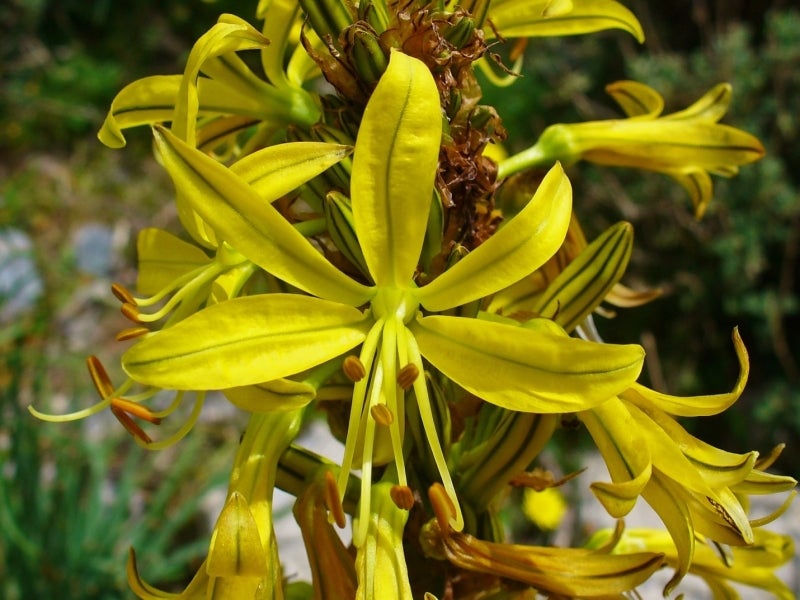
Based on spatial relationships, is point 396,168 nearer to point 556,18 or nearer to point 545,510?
point 556,18

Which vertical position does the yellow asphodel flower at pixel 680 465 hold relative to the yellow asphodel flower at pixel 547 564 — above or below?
above

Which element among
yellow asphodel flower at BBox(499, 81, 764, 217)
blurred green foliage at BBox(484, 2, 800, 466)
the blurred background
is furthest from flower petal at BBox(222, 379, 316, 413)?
blurred green foliage at BBox(484, 2, 800, 466)

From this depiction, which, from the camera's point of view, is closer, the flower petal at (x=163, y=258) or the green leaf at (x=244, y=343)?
the green leaf at (x=244, y=343)

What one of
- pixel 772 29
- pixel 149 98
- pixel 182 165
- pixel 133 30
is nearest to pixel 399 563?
pixel 182 165

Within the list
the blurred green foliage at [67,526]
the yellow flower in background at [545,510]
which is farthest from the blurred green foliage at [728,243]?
the blurred green foliage at [67,526]

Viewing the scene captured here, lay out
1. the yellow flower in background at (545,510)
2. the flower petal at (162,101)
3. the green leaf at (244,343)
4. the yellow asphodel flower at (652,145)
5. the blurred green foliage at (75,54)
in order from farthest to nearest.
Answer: the blurred green foliage at (75,54), the yellow flower in background at (545,510), the yellow asphodel flower at (652,145), the flower petal at (162,101), the green leaf at (244,343)

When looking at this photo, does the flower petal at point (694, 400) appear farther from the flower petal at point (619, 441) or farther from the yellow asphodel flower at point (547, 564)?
the yellow asphodel flower at point (547, 564)

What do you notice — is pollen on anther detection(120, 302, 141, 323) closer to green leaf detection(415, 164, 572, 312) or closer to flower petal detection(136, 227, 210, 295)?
flower petal detection(136, 227, 210, 295)
